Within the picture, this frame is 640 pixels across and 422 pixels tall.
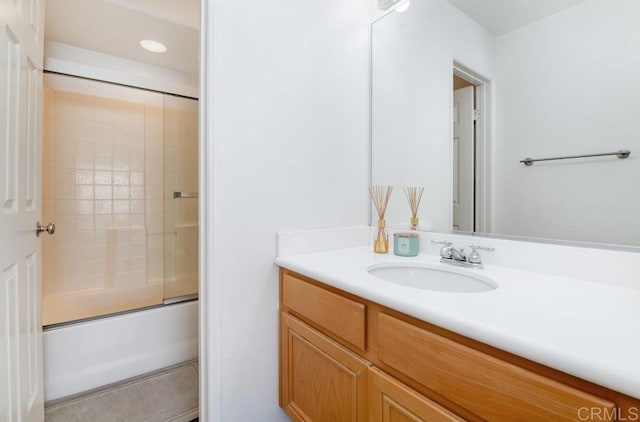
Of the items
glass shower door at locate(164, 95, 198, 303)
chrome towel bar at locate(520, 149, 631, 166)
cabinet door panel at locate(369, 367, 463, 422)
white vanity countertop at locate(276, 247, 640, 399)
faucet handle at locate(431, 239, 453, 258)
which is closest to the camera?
white vanity countertop at locate(276, 247, 640, 399)

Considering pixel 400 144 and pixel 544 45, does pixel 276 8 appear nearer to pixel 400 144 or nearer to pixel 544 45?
pixel 400 144

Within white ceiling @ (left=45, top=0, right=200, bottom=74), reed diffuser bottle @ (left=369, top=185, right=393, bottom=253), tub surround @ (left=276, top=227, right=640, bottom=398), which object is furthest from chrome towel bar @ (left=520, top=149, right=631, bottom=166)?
white ceiling @ (left=45, top=0, right=200, bottom=74)

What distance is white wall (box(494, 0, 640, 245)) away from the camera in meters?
0.81

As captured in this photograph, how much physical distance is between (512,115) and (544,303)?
70 cm

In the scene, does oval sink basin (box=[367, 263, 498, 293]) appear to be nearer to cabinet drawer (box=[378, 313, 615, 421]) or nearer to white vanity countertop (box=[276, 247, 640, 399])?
white vanity countertop (box=[276, 247, 640, 399])

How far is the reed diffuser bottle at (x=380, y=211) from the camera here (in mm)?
1295

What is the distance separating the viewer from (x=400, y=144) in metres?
1.42

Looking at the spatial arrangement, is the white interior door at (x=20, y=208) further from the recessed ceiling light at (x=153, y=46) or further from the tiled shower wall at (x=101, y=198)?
the tiled shower wall at (x=101, y=198)

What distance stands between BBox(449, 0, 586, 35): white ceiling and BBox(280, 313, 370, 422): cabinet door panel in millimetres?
1271

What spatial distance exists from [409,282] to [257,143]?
81 cm

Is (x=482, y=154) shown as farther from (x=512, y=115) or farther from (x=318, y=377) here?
(x=318, y=377)

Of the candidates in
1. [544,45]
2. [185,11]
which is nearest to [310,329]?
[544,45]

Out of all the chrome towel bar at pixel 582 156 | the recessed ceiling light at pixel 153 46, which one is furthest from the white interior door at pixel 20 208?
the chrome towel bar at pixel 582 156

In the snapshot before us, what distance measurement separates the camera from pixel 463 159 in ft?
3.94
